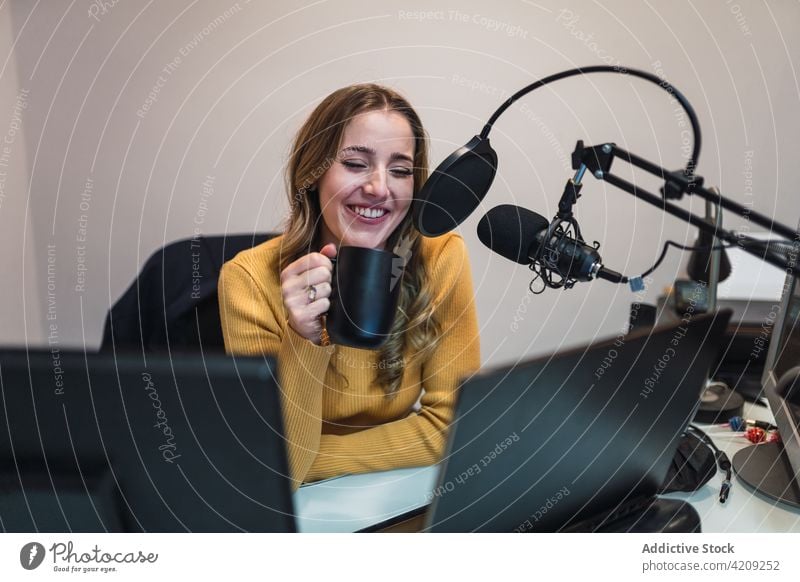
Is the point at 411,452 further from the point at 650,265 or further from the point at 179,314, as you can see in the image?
the point at 650,265

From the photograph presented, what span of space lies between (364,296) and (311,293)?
144 millimetres

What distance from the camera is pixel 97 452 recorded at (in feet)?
1.45

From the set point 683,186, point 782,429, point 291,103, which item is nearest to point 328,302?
point 291,103

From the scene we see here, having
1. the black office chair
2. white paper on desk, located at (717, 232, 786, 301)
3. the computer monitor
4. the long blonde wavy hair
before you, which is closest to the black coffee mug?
the long blonde wavy hair

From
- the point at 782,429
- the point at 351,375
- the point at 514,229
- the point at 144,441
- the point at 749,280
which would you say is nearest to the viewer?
the point at 144,441

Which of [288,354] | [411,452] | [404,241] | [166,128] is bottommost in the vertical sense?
[411,452]

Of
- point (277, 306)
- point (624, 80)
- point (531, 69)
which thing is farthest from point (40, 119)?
point (624, 80)

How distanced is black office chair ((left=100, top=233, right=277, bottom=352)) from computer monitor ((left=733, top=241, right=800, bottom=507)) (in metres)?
0.73

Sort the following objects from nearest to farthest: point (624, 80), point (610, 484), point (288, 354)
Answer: point (610, 484)
point (288, 354)
point (624, 80)

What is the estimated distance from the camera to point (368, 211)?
0.80 m

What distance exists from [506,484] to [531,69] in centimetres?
55

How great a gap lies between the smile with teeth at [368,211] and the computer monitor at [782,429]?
0.51 m

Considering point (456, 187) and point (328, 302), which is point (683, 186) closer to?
point (456, 187)

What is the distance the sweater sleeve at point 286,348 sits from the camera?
707 millimetres
